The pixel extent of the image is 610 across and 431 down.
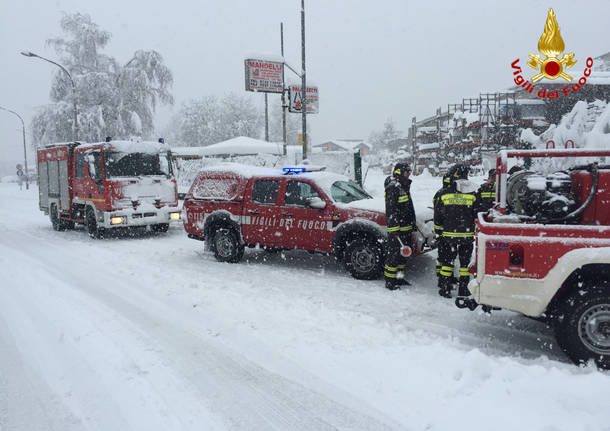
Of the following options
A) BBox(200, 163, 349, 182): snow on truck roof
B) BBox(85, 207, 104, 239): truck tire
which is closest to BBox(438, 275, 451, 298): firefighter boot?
BBox(200, 163, 349, 182): snow on truck roof

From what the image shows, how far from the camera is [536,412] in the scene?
10.5 feet

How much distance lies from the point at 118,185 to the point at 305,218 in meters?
6.18

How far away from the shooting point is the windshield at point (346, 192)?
25.3 ft

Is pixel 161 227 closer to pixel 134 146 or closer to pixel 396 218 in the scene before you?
pixel 134 146

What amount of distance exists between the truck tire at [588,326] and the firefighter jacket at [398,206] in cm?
285

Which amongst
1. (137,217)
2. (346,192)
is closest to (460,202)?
(346,192)

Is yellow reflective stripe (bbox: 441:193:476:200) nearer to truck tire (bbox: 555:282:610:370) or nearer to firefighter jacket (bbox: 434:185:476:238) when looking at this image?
firefighter jacket (bbox: 434:185:476:238)

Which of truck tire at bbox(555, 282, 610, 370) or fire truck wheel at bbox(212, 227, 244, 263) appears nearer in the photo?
truck tire at bbox(555, 282, 610, 370)

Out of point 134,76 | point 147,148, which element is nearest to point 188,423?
point 147,148

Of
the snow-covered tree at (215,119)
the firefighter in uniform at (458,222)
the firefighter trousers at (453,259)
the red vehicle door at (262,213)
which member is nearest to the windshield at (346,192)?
the red vehicle door at (262,213)

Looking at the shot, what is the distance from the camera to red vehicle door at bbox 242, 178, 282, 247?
8070mm

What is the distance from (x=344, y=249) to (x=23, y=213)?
18.5 metres

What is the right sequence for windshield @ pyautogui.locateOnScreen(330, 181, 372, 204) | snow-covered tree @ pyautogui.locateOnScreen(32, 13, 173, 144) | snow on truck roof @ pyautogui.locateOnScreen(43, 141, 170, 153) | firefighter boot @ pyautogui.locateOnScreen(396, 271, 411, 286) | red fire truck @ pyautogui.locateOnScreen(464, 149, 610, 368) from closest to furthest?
red fire truck @ pyautogui.locateOnScreen(464, 149, 610, 368), firefighter boot @ pyautogui.locateOnScreen(396, 271, 411, 286), windshield @ pyautogui.locateOnScreen(330, 181, 372, 204), snow on truck roof @ pyautogui.locateOnScreen(43, 141, 170, 153), snow-covered tree @ pyautogui.locateOnScreen(32, 13, 173, 144)

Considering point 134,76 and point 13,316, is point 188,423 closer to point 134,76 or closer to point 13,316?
point 13,316
